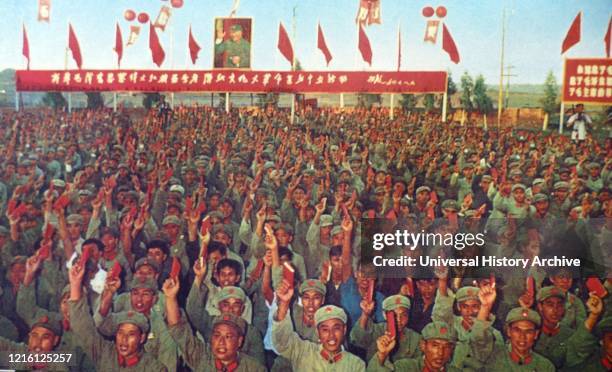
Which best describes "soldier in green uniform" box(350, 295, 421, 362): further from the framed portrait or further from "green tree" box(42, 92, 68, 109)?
"green tree" box(42, 92, 68, 109)

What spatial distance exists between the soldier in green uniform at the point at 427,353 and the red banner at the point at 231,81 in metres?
1.56

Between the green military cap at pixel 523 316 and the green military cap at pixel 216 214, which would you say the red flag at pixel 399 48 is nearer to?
the green military cap at pixel 216 214

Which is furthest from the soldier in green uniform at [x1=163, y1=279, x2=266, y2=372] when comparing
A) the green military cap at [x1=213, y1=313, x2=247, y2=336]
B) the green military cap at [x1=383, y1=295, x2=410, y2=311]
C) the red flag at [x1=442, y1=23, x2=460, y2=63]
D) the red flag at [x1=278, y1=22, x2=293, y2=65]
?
the red flag at [x1=442, y1=23, x2=460, y2=63]

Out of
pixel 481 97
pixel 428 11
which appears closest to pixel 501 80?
pixel 481 97

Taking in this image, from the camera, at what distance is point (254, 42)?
4.02 meters

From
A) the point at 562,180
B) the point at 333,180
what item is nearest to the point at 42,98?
the point at 333,180

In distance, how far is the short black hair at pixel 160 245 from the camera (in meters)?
3.85

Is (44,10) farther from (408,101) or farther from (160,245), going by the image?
(408,101)

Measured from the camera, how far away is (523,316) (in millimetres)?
3666

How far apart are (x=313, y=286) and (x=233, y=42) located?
5.63ft

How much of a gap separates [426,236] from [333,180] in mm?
700

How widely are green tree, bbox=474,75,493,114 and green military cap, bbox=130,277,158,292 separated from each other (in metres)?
2.40

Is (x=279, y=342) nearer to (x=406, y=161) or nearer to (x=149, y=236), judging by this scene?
(x=149, y=236)

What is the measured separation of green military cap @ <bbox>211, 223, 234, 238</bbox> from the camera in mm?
3861
